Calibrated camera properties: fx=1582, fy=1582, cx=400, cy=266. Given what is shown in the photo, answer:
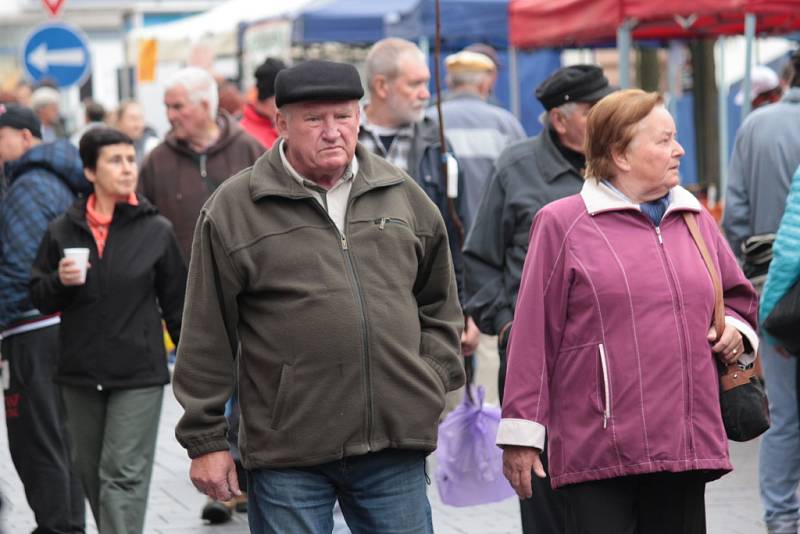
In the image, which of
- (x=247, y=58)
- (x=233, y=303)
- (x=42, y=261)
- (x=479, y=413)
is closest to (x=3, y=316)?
(x=42, y=261)

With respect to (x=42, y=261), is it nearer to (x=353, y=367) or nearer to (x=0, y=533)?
(x=353, y=367)

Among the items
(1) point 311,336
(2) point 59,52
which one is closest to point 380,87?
(1) point 311,336

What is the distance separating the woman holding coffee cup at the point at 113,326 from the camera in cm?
627

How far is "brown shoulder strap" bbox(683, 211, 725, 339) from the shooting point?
443 centimetres

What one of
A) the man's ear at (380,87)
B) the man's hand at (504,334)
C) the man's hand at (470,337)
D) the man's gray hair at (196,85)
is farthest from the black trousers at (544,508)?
the man's gray hair at (196,85)

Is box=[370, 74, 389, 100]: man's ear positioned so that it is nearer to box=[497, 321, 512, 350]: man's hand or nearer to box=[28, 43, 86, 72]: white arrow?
box=[497, 321, 512, 350]: man's hand

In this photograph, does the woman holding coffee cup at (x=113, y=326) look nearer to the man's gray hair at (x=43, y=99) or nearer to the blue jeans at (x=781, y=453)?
the blue jeans at (x=781, y=453)

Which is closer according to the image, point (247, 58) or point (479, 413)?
point (479, 413)

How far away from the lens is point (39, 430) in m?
6.92

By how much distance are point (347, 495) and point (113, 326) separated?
2.28 metres

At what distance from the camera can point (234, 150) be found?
26.6ft

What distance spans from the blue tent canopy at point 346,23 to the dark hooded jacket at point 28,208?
10.5 meters

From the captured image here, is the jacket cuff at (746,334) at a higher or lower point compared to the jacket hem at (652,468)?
higher

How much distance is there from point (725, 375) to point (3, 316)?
11.5 feet
